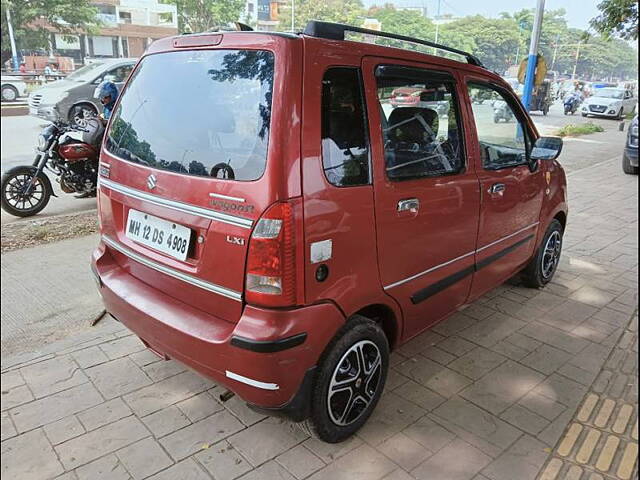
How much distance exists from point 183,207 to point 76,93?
12.8m

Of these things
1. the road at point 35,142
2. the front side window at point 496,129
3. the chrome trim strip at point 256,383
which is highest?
the front side window at point 496,129

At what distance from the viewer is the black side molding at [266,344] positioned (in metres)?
1.97

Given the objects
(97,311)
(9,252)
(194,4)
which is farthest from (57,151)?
(194,4)

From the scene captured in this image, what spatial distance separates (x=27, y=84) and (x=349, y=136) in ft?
67.0

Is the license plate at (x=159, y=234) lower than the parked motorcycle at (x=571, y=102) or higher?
higher

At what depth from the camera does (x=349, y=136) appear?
221 centimetres

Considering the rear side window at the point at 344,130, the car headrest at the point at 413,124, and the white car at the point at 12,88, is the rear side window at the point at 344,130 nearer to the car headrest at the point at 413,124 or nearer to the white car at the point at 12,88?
the car headrest at the point at 413,124

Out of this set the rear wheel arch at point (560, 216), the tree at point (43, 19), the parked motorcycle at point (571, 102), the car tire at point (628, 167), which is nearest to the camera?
the rear wheel arch at point (560, 216)

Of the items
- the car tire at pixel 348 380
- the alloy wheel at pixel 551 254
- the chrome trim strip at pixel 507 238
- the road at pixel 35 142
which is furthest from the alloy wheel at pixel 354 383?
the alloy wheel at pixel 551 254

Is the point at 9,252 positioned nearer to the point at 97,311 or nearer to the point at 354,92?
the point at 97,311

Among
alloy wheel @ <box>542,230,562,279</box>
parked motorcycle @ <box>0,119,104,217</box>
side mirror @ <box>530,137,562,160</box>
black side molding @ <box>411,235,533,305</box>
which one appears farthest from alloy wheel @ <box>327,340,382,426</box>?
parked motorcycle @ <box>0,119,104,217</box>

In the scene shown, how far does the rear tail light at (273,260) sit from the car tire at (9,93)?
66.5 ft

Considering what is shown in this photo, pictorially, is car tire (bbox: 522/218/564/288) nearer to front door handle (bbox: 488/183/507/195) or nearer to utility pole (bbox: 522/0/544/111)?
front door handle (bbox: 488/183/507/195)

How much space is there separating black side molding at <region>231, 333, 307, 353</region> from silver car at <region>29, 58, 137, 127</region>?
12.1 meters
